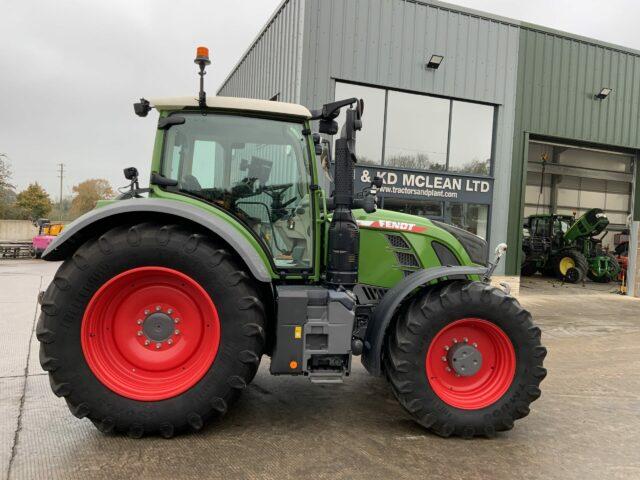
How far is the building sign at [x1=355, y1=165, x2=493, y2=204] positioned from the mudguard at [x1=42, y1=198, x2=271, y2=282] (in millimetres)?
7116

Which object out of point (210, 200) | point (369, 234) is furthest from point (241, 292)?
point (369, 234)

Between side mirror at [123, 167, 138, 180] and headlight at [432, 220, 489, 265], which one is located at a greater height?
side mirror at [123, 167, 138, 180]

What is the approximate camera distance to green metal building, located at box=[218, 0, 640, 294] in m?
9.65

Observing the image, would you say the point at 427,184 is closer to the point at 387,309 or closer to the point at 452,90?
the point at 452,90

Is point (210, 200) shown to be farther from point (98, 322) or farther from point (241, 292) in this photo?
point (98, 322)

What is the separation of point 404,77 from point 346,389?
784 cm

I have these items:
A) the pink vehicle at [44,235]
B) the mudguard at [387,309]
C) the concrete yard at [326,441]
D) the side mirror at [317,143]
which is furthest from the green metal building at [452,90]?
the pink vehicle at [44,235]

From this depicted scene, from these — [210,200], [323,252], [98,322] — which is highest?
[210,200]

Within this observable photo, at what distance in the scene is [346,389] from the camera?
4266mm

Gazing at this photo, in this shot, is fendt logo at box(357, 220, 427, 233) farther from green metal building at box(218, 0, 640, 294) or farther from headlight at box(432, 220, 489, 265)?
green metal building at box(218, 0, 640, 294)

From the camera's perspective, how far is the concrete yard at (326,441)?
281 centimetres

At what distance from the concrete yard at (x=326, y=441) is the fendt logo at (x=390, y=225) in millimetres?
1462

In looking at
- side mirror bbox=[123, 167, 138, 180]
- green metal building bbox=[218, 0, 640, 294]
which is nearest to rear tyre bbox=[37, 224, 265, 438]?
side mirror bbox=[123, 167, 138, 180]

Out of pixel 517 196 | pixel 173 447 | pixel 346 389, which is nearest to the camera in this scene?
pixel 173 447
